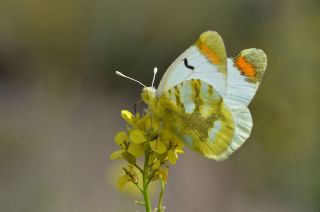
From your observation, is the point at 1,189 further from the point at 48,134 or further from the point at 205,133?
the point at 205,133

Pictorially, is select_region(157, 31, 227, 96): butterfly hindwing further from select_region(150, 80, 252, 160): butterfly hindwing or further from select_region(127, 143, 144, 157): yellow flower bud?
select_region(127, 143, 144, 157): yellow flower bud

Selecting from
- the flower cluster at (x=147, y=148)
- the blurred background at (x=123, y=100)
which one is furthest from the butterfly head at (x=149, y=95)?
the blurred background at (x=123, y=100)

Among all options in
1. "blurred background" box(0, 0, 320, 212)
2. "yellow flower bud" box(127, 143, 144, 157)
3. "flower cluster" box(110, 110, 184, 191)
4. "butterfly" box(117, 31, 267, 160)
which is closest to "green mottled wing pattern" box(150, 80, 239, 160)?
"butterfly" box(117, 31, 267, 160)

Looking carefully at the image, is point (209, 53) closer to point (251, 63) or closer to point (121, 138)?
point (251, 63)

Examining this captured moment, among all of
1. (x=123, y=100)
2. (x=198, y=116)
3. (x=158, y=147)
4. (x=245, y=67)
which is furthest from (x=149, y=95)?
(x=123, y=100)

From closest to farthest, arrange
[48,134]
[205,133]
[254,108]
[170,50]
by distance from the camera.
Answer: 1. [205,133]
2. [254,108]
3. [48,134]
4. [170,50]

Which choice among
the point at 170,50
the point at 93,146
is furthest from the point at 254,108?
the point at 170,50
